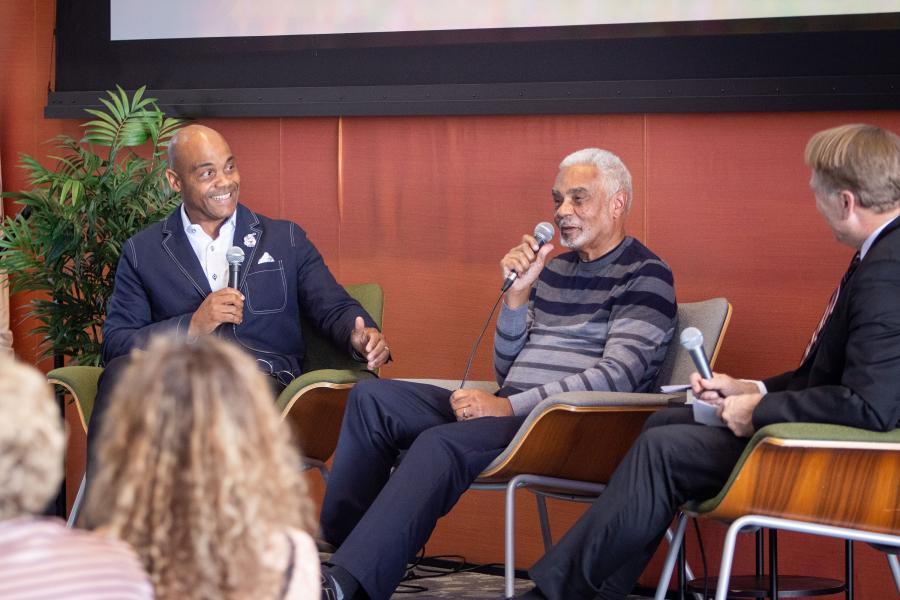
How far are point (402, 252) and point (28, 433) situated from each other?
3.30 metres

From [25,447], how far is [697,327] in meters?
2.35

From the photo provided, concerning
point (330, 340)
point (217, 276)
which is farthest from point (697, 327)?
point (217, 276)

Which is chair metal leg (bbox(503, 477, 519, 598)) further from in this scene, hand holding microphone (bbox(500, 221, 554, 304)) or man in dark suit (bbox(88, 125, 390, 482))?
man in dark suit (bbox(88, 125, 390, 482))

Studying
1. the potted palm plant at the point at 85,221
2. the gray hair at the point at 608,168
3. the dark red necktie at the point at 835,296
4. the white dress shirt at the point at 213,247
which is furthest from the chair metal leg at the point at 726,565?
the potted palm plant at the point at 85,221

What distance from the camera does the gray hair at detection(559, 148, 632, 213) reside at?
3.59 m

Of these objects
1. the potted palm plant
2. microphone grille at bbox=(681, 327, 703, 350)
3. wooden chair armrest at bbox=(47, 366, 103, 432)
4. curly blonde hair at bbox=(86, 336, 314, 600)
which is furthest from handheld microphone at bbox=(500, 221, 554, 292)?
curly blonde hair at bbox=(86, 336, 314, 600)

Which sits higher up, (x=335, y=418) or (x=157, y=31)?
(x=157, y=31)

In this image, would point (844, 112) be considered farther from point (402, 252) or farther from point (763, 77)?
point (402, 252)

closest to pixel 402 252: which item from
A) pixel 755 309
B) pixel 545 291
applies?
pixel 545 291

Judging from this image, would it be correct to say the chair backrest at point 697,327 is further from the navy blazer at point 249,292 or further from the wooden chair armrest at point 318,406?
the navy blazer at point 249,292

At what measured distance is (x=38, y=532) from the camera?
119cm

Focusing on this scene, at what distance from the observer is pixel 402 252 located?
4.52m

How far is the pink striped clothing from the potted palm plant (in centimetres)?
330

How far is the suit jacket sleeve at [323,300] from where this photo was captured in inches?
148
